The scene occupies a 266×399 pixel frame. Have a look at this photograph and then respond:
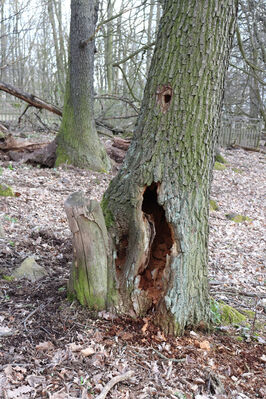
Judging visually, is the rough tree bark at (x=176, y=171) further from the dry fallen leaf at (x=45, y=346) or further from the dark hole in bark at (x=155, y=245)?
the dry fallen leaf at (x=45, y=346)

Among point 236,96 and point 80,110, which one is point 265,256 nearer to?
point 80,110

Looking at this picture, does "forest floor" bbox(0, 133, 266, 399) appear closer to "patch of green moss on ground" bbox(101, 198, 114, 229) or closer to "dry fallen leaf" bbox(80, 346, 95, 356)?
"dry fallen leaf" bbox(80, 346, 95, 356)

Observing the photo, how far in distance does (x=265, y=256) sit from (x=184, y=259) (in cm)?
327

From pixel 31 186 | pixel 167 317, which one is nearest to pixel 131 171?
pixel 167 317

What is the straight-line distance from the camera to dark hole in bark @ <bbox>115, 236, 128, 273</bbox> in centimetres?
299

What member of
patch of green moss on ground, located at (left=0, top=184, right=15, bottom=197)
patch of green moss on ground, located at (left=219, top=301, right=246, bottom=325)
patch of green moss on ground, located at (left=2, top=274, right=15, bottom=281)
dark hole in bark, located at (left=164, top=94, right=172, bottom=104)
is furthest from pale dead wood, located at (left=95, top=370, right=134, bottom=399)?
patch of green moss on ground, located at (left=0, top=184, right=15, bottom=197)

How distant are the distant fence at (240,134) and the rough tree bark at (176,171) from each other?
1554 centimetres

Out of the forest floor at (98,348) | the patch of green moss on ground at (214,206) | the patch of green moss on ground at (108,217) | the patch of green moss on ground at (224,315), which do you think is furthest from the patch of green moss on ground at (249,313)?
the patch of green moss on ground at (214,206)

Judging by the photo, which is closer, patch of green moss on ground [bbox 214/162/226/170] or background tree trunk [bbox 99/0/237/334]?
background tree trunk [bbox 99/0/237/334]

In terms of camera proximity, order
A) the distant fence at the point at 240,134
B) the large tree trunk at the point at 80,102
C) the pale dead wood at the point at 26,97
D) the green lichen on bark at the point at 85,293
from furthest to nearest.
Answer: the distant fence at the point at 240,134 → the pale dead wood at the point at 26,97 → the large tree trunk at the point at 80,102 → the green lichen on bark at the point at 85,293

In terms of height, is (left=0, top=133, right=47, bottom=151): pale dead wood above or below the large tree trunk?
below

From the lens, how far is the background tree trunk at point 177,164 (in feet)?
8.86

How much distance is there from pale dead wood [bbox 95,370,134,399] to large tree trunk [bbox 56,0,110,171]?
244 inches

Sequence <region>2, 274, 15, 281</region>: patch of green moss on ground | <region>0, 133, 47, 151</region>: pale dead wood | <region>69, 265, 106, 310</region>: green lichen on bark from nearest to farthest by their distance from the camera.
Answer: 1. <region>69, 265, 106, 310</region>: green lichen on bark
2. <region>2, 274, 15, 281</region>: patch of green moss on ground
3. <region>0, 133, 47, 151</region>: pale dead wood
